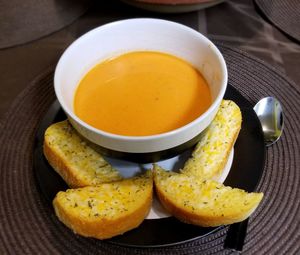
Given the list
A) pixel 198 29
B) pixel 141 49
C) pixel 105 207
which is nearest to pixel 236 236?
pixel 105 207

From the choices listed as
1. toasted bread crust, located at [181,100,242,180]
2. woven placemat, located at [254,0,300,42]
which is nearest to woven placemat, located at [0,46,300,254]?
toasted bread crust, located at [181,100,242,180]

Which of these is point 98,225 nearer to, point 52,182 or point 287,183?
point 52,182

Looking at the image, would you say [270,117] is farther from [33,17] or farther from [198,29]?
[33,17]

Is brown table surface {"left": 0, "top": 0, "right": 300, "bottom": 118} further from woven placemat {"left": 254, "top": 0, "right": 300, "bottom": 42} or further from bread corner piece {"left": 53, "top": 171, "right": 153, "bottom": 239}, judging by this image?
bread corner piece {"left": 53, "top": 171, "right": 153, "bottom": 239}

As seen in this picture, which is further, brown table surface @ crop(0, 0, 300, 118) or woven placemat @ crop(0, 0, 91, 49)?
woven placemat @ crop(0, 0, 91, 49)

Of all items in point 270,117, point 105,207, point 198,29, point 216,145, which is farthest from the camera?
point 198,29
